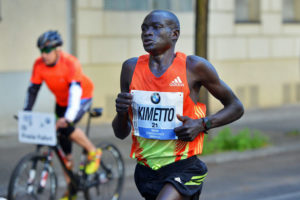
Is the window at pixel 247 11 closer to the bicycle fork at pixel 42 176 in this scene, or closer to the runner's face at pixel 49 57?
the runner's face at pixel 49 57

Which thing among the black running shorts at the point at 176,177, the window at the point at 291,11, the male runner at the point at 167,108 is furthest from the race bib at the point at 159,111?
the window at the point at 291,11

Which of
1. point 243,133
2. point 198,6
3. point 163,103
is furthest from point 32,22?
point 163,103

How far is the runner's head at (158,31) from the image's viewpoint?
3.70 meters

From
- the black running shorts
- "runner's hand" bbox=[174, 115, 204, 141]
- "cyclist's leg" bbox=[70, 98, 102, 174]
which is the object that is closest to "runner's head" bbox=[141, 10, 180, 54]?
"runner's hand" bbox=[174, 115, 204, 141]

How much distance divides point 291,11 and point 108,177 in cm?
1201

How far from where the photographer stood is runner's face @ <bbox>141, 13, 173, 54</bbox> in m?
3.70

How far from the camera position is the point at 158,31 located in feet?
12.2

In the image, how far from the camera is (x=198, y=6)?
997cm

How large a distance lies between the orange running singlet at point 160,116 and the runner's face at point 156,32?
16 centimetres

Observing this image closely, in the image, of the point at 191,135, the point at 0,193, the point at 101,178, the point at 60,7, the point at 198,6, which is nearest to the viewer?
the point at 191,135

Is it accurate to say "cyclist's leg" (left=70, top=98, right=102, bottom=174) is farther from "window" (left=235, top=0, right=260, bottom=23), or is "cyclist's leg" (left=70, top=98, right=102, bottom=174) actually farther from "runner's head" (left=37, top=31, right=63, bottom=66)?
"window" (left=235, top=0, right=260, bottom=23)

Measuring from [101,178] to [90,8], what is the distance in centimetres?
684

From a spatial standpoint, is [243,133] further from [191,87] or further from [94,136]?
[191,87]

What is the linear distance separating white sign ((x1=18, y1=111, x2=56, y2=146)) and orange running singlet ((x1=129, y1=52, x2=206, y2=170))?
2172 millimetres
